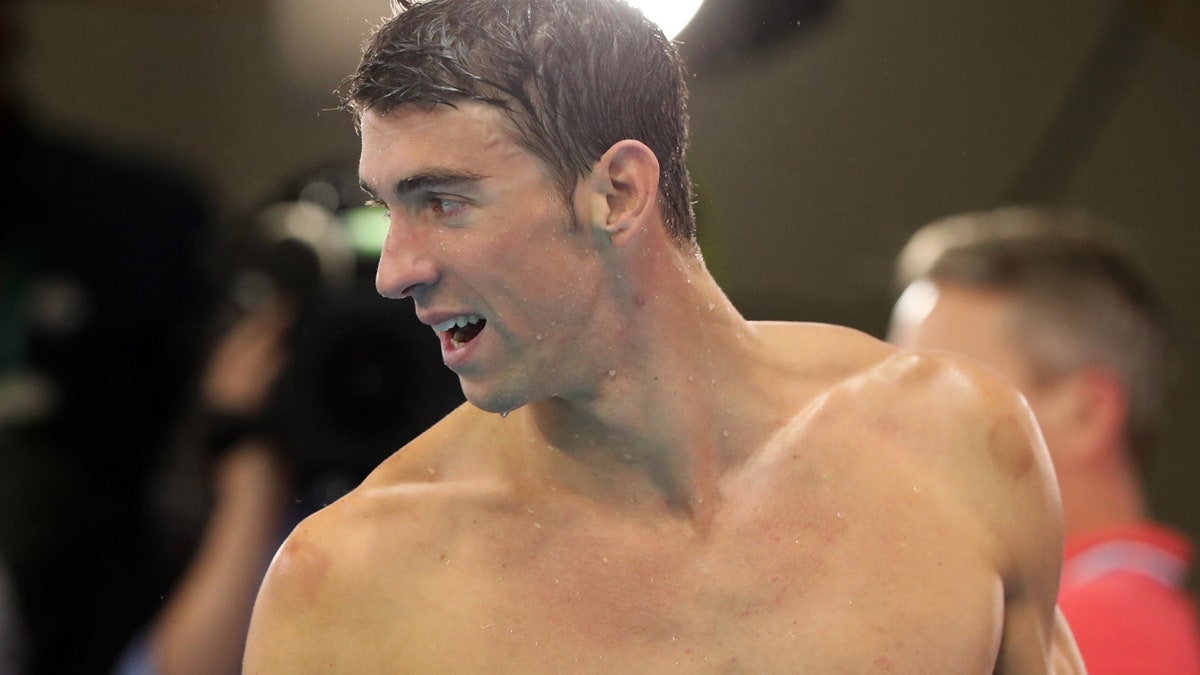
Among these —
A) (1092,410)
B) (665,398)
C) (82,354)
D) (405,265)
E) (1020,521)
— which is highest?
(405,265)

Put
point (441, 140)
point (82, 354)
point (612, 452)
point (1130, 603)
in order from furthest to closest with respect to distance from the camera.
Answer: point (82, 354), point (1130, 603), point (612, 452), point (441, 140)

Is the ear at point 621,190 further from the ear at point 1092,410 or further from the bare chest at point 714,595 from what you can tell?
the ear at point 1092,410

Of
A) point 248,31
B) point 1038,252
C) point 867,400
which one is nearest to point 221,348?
point 248,31

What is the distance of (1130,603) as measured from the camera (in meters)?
1.05

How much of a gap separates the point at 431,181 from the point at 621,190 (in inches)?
4.0

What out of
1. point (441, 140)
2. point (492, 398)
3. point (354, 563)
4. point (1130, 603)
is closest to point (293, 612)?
point (354, 563)

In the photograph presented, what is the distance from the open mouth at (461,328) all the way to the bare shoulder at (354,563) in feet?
0.30

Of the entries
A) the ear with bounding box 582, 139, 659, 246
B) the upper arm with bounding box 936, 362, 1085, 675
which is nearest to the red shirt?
the upper arm with bounding box 936, 362, 1085, 675

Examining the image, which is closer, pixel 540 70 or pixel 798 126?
pixel 540 70

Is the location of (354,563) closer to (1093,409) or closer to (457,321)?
(457,321)

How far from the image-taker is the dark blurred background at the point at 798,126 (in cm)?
82

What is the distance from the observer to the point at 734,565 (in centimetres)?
71

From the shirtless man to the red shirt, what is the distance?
9.7 inches

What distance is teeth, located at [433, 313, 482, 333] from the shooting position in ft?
2.10
